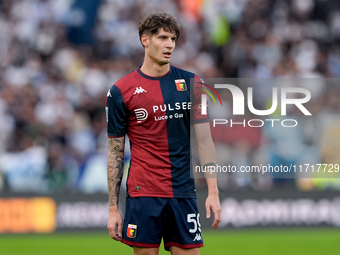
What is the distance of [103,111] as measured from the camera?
12680 millimetres

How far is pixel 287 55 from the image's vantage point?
13.7 metres

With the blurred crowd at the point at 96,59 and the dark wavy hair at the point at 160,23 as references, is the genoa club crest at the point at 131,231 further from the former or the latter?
the blurred crowd at the point at 96,59

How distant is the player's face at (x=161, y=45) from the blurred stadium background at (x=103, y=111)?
5205 millimetres

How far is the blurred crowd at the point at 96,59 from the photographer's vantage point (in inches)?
432

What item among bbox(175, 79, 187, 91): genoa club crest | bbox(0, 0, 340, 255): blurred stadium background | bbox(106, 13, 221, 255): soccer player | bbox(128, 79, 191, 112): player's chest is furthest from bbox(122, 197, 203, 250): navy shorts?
bbox(0, 0, 340, 255): blurred stadium background

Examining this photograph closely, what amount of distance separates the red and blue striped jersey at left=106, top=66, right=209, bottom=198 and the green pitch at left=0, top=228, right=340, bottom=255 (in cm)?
467

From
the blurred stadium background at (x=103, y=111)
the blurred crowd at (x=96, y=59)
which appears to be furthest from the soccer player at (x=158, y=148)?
the blurred crowd at (x=96, y=59)

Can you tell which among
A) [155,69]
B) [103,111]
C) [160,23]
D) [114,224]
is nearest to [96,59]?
[103,111]

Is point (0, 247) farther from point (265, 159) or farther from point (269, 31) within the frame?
point (269, 31)

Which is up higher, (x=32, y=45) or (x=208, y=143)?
(x=32, y=45)

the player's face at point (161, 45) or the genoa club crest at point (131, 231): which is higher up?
the player's face at point (161, 45)

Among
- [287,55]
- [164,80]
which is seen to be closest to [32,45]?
[287,55]

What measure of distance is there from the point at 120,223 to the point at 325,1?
12.0 meters

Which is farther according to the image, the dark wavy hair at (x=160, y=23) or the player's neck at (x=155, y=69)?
the player's neck at (x=155, y=69)
